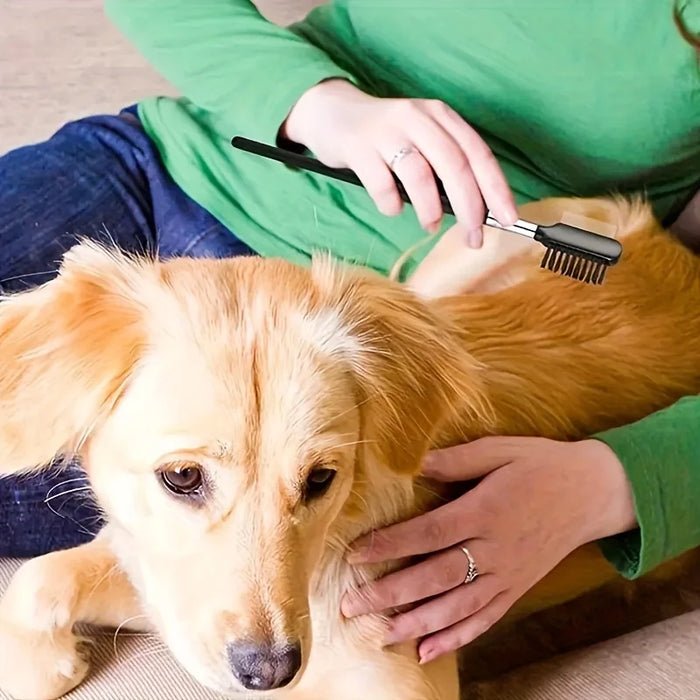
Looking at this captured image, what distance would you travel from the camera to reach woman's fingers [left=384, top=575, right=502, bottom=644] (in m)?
0.85

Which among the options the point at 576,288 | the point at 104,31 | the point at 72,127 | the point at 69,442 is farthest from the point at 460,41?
the point at 104,31

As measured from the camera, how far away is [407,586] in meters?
0.84

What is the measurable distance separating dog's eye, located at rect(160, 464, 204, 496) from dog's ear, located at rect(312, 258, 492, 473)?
0.15m

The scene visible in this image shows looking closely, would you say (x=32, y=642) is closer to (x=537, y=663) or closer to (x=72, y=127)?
(x=537, y=663)

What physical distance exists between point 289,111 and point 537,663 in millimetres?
621

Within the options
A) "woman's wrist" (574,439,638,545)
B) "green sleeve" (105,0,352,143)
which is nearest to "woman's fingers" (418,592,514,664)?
"woman's wrist" (574,439,638,545)

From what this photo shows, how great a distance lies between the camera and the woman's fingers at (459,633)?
2.85ft

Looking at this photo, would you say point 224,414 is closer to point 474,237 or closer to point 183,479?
point 183,479

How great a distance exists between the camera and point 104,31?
6.36 ft

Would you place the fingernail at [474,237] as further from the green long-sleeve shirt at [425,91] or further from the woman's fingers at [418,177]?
the green long-sleeve shirt at [425,91]

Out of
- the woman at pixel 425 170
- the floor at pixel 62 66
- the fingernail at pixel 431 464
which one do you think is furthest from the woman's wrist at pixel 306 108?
the floor at pixel 62 66

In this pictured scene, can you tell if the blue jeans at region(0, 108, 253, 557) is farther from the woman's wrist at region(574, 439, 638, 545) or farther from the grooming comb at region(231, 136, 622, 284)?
the woman's wrist at region(574, 439, 638, 545)

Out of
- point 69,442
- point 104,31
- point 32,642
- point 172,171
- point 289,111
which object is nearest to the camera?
point 69,442

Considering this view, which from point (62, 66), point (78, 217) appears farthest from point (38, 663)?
point (62, 66)
